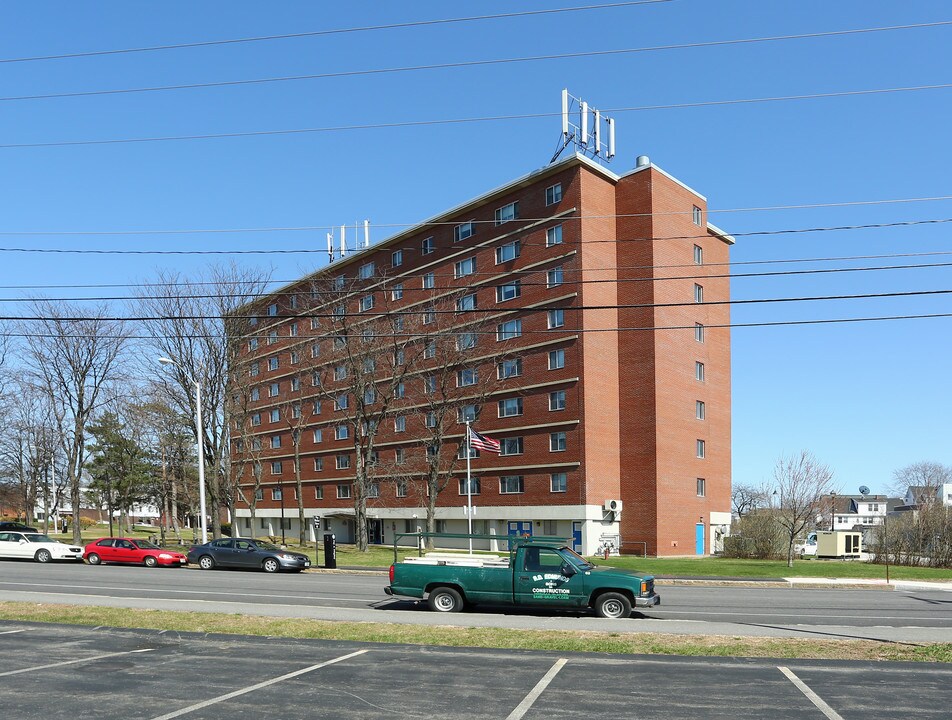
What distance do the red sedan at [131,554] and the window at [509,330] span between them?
2416cm

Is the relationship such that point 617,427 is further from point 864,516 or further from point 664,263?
point 864,516

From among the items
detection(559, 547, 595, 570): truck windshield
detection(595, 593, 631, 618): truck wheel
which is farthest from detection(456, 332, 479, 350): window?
detection(595, 593, 631, 618): truck wheel

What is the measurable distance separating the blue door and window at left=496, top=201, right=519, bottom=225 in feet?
63.3

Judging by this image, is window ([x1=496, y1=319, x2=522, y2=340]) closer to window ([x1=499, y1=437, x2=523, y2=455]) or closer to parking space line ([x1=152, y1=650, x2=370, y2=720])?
window ([x1=499, y1=437, x2=523, y2=455])

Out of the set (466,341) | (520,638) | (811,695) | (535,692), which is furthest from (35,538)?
(811,695)

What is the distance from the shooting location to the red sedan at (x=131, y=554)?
38.3m

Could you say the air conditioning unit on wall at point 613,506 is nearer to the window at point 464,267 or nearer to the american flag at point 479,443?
the american flag at point 479,443

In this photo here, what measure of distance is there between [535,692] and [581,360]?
40168 mm

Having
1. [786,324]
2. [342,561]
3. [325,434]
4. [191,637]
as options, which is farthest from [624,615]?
[325,434]

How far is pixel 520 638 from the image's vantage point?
14688mm

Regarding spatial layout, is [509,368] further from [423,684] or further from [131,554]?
[423,684]

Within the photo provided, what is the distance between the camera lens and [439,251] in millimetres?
60188

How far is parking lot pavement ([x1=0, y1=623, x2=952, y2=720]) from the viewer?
9.49 meters

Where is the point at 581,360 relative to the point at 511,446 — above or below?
above
